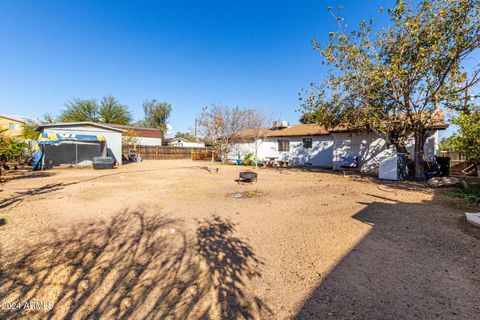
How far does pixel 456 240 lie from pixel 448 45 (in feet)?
31.0

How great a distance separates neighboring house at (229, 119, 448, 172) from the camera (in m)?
14.7

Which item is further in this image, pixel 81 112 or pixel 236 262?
pixel 81 112

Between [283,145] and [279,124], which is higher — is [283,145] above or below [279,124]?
below

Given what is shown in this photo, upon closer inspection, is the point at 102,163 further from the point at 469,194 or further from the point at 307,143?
the point at 469,194

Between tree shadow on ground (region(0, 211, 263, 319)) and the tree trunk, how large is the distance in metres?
11.7

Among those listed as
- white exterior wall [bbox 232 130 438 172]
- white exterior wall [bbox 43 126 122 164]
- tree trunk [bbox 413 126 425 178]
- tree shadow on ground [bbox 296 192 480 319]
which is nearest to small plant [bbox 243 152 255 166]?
white exterior wall [bbox 232 130 438 172]

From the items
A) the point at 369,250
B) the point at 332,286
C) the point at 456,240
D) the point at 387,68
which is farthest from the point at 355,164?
the point at 332,286

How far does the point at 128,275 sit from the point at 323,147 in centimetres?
1833

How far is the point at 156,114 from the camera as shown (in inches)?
1887

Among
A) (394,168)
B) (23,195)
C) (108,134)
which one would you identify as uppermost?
(108,134)

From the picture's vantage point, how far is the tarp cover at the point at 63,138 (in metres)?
14.2

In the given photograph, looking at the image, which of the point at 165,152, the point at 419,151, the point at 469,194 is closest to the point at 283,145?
the point at 419,151

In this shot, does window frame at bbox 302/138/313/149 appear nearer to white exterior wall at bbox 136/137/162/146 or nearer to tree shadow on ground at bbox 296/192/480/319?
tree shadow on ground at bbox 296/192/480/319

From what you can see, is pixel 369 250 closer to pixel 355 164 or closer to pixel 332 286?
pixel 332 286
